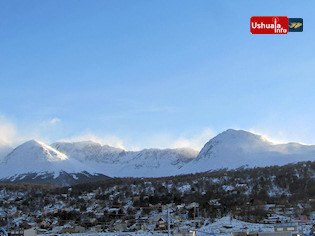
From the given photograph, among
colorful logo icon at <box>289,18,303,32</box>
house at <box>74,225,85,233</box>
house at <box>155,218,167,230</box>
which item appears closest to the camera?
colorful logo icon at <box>289,18,303,32</box>

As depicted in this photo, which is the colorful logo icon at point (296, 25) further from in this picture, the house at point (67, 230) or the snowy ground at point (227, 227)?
the house at point (67, 230)

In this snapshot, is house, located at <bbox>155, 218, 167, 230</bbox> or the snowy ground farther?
house, located at <bbox>155, 218, 167, 230</bbox>

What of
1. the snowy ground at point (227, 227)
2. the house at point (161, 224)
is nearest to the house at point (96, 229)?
the snowy ground at point (227, 227)


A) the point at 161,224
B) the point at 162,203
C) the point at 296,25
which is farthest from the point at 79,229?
the point at 296,25

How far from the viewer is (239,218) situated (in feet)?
274

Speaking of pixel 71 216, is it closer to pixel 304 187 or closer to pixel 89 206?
pixel 89 206

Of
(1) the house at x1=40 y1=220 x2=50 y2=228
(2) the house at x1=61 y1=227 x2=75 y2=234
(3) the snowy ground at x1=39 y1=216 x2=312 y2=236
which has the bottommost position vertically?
(2) the house at x1=61 y1=227 x2=75 y2=234

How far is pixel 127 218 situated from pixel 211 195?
24383 millimetres

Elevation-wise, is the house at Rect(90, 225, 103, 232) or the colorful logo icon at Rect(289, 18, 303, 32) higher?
the colorful logo icon at Rect(289, 18, 303, 32)

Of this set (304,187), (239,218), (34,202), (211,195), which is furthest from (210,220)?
(34,202)

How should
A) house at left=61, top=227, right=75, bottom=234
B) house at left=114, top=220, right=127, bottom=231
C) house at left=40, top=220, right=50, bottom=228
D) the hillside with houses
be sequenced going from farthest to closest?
house at left=40, top=220, right=50, bottom=228 → the hillside with houses → house at left=114, top=220, right=127, bottom=231 → house at left=61, top=227, right=75, bottom=234

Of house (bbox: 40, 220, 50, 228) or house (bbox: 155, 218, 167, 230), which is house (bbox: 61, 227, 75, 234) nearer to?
house (bbox: 40, 220, 50, 228)

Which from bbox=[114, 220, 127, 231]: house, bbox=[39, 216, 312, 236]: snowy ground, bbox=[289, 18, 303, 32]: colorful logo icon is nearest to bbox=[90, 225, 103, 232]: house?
bbox=[114, 220, 127, 231]: house

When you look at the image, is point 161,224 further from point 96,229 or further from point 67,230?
point 67,230
